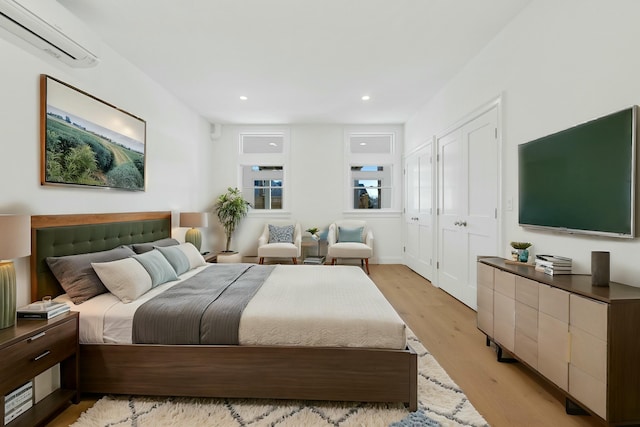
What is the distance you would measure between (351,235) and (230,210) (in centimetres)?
226

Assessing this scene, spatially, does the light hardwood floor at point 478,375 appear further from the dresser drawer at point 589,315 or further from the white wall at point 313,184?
the white wall at point 313,184

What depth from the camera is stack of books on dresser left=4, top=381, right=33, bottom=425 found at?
156cm

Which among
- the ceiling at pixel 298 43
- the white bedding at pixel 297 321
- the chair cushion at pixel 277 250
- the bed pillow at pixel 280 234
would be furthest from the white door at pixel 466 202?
the bed pillow at pixel 280 234

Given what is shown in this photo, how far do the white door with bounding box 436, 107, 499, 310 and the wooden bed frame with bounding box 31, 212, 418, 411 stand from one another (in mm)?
1823

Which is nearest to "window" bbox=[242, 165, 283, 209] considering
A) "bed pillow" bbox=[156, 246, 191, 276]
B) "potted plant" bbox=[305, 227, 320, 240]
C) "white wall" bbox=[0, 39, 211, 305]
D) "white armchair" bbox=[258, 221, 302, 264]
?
"white armchair" bbox=[258, 221, 302, 264]

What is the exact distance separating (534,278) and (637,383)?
639mm

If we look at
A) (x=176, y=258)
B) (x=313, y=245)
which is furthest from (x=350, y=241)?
(x=176, y=258)

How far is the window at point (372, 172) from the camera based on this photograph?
5.96 meters

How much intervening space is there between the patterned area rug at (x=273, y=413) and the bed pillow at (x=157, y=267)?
2.76 ft

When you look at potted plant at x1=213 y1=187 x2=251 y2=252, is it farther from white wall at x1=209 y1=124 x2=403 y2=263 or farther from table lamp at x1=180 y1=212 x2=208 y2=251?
table lamp at x1=180 y1=212 x2=208 y2=251

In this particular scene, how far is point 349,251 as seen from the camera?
5062 mm

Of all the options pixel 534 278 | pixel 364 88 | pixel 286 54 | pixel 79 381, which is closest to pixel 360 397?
pixel 534 278

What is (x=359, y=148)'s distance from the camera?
612 centimetres

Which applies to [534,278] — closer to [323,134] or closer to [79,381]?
[79,381]
